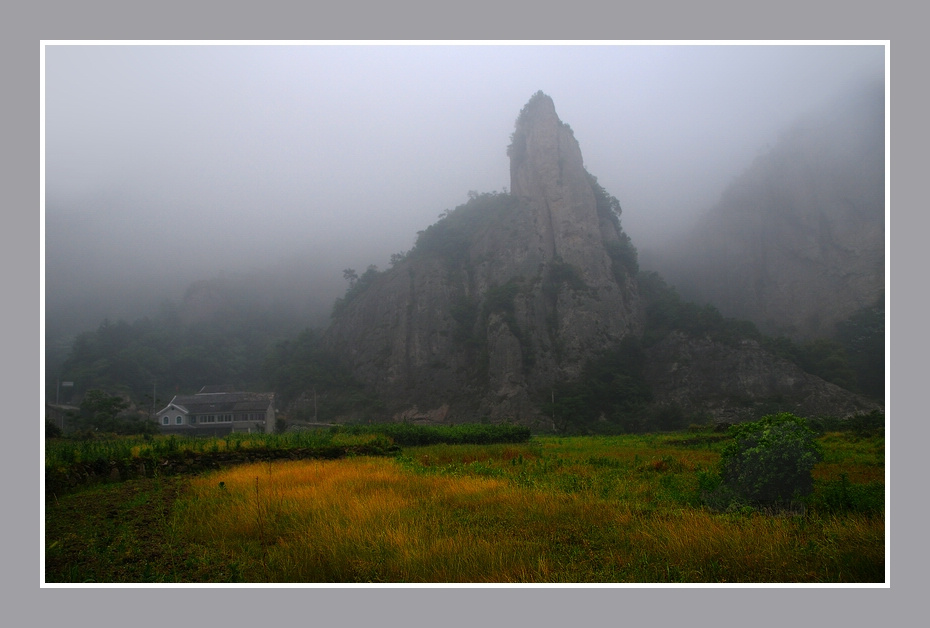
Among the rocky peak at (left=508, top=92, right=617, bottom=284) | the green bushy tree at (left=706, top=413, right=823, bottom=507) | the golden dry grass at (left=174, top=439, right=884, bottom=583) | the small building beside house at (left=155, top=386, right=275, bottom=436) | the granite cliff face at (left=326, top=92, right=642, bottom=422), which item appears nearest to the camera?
the golden dry grass at (left=174, top=439, right=884, bottom=583)

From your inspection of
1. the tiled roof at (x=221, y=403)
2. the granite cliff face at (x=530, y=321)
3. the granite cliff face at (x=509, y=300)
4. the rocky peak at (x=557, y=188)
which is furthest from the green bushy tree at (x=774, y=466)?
the rocky peak at (x=557, y=188)

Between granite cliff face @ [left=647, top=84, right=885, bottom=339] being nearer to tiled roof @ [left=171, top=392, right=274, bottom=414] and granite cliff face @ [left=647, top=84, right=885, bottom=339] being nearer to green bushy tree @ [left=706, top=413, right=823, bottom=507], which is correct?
green bushy tree @ [left=706, top=413, right=823, bottom=507]

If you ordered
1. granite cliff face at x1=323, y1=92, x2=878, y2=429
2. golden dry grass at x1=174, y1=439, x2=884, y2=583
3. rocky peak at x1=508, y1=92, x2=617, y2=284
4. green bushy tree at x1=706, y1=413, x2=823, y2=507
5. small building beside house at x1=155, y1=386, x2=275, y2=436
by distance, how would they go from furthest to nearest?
rocky peak at x1=508, y1=92, x2=617, y2=284 → granite cliff face at x1=323, y1=92, x2=878, y2=429 → small building beside house at x1=155, y1=386, x2=275, y2=436 → green bushy tree at x1=706, y1=413, x2=823, y2=507 → golden dry grass at x1=174, y1=439, x2=884, y2=583

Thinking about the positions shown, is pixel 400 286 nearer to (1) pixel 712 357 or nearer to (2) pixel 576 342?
(2) pixel 576 342

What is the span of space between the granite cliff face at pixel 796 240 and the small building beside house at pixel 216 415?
168 feet

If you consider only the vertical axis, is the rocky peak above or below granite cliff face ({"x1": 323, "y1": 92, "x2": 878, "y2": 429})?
above

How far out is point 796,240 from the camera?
63.1m

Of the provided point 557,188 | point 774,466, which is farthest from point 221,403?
point 557,188

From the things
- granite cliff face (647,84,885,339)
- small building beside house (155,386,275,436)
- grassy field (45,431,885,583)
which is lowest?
small building beside house (155,386,275,436)

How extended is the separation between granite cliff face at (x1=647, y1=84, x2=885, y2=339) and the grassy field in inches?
2057

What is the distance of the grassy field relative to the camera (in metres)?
4.98

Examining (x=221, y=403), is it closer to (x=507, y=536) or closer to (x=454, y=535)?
(x=454, y=535)

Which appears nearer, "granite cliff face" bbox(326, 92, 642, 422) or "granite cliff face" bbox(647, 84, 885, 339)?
"granite cliff face" bbox(326, 92, 642, 422)

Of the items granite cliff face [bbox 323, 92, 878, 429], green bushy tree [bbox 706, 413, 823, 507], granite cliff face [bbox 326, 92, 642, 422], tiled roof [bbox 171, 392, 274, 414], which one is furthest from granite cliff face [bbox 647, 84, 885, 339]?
tiled roof [bbox 171, 392, 274, 414]
